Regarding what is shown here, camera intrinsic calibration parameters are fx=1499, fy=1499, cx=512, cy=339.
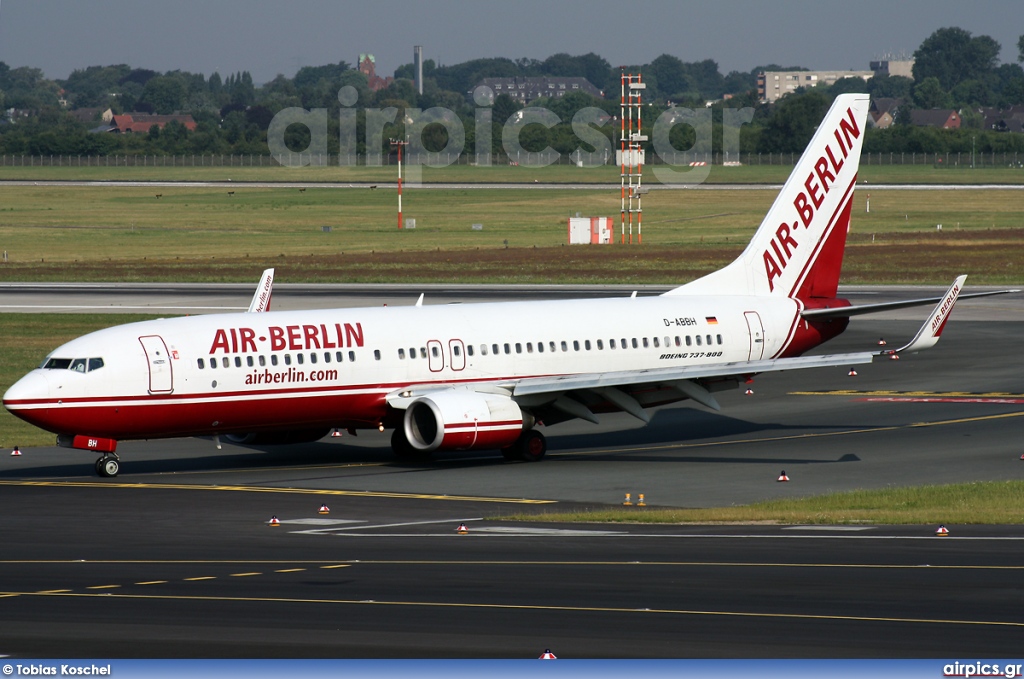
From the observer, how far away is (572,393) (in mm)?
42125

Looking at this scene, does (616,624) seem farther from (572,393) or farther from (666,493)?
(572,393)

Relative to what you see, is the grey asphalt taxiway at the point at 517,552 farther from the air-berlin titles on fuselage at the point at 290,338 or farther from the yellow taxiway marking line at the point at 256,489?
the air-berlin titles on fuselage at the point at 290,338

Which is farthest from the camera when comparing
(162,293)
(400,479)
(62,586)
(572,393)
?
(162,293)

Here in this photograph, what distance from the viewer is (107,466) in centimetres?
3884

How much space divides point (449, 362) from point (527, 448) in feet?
10.7

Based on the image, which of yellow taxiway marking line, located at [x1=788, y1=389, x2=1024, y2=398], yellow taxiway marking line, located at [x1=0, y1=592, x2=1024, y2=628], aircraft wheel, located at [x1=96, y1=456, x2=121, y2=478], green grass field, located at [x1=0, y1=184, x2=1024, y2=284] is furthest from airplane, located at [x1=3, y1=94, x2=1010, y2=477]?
green grass field, located at [x1=0, y1=184, x2=1024, y2=284]

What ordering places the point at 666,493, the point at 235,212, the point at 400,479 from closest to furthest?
the point at 666,493
the point at 400,479
the point at 235,212

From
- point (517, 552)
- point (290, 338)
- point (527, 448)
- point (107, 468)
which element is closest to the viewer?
point (517, 552)

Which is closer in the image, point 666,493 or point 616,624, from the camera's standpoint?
point 616,624

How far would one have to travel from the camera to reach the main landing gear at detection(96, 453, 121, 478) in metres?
38.8

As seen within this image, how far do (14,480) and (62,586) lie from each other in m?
14.9

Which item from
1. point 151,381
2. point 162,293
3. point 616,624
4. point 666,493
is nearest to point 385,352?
point 151,381

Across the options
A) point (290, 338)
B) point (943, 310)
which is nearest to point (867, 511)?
point (943, 310)

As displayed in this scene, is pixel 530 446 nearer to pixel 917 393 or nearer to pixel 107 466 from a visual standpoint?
pixel 107 466
